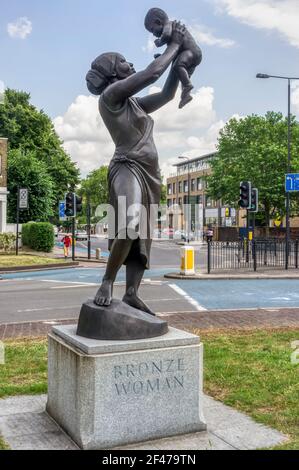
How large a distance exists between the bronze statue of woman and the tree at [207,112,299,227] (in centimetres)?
4414

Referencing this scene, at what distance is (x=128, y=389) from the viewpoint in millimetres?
4547

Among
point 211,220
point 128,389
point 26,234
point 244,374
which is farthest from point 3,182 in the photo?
point 211,220

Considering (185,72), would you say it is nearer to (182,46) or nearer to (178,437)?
(182,46)

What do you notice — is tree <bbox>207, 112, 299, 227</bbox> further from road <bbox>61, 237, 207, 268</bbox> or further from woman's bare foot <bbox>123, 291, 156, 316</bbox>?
woman's bare foot <bbox>123, 291, 156, 316</bbox>

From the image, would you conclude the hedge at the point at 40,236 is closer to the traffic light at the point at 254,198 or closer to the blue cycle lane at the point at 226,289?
the blue cycle lane at the point at 226,289

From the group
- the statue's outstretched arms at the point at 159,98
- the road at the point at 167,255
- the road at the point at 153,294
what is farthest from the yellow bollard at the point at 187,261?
the statue's outstretched arms at the point at 159,98

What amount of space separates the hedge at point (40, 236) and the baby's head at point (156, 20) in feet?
101

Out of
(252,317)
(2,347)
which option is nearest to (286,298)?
(252,317)

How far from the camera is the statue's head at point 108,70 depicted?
5.22 meters

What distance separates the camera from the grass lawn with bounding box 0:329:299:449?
544 cm

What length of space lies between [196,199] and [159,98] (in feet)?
299

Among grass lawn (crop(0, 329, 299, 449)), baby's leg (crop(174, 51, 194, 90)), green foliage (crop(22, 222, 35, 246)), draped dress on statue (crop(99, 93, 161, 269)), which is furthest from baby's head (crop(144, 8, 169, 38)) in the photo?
green foliage (crop(22, 222, 35, 246))

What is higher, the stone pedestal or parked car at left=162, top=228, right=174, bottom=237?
parked car at left=162, top=228, right=174, bottom=237

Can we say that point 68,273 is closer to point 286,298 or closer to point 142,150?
point 286,298
